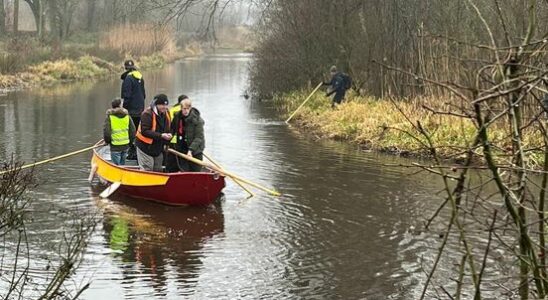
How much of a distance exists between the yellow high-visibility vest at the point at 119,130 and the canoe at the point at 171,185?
0.81 meters

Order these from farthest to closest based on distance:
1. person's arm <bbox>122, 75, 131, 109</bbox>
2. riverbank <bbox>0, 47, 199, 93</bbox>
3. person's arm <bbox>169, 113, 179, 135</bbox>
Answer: riverbank <bbox>0, 47, 199, 93</bbox> < person's arm <bbox>122, 75, 131, 109</bbox> < person's arm <bbox>169, 113, 179, 135</bbox>

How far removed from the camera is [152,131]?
11.1 m

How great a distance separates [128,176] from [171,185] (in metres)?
0.94

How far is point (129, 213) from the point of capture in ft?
35.1

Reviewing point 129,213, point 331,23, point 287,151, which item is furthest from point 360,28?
point 129,213

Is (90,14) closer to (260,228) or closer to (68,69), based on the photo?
(68,69)

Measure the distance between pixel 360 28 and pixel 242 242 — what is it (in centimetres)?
1509

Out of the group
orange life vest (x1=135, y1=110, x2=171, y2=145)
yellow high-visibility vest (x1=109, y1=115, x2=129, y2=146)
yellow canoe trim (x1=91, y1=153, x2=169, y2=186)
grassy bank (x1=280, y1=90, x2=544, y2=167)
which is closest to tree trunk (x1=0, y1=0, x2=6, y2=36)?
grassy bank (x1=280, y1=90, x2=544, y2=167)

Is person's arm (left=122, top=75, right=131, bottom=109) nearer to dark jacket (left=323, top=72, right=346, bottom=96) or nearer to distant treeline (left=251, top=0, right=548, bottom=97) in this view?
distant treeline (left=251, top=0, right=548, bottom=97)

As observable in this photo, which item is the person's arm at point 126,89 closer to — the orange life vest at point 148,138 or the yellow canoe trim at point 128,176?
the yellow canoe trim at point 128,176

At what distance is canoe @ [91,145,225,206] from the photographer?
10.6 m

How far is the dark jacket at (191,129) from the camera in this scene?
1138 centimetres

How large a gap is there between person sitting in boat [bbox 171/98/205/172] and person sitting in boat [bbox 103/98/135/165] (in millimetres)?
1245

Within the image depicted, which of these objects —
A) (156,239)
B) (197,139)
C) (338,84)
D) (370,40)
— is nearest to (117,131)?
(197,139)
